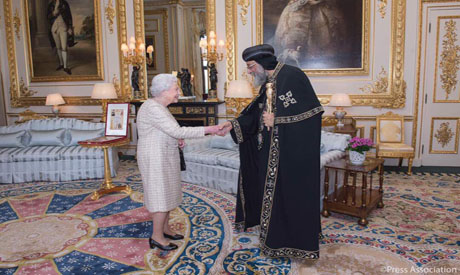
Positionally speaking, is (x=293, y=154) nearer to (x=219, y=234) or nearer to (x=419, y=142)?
(x=219, y=234)

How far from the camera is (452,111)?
7.10 m

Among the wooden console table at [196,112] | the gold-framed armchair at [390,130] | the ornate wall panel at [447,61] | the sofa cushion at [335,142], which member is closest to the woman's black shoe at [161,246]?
the sofa cushion at [335,142]

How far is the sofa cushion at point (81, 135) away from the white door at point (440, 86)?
21.6ft

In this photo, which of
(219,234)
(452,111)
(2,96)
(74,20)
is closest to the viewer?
(219,234)

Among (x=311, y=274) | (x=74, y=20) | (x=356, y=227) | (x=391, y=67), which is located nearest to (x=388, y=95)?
(x=391, y=67)

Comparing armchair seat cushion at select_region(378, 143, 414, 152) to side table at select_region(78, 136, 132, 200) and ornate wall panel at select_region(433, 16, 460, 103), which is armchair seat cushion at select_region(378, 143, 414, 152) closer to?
ornate wall panel at select_region(433, 16, 460, 103)

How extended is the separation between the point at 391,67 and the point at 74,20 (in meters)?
7.62

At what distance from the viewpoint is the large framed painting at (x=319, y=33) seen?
716cm

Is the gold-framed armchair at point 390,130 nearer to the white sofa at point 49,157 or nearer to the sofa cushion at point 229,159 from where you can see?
the sofa cushion at point 229,159

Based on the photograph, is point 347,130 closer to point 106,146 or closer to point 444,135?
point 444,135

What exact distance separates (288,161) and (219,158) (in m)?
2.56

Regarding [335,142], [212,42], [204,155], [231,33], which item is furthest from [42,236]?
[231,33]

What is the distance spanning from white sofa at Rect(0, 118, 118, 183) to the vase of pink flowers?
4432 millimetres

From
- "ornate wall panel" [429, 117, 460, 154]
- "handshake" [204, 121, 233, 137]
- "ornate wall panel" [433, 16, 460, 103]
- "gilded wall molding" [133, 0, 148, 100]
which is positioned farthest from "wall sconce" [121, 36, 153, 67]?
"ornate wall panel" [429, 117, 460, 154]
